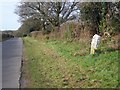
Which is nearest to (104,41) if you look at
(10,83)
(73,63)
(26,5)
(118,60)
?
(73,63)

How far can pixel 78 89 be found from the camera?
27.4 feet

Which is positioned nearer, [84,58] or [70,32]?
[84,58]

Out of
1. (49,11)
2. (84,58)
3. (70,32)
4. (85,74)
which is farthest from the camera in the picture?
(49,11)

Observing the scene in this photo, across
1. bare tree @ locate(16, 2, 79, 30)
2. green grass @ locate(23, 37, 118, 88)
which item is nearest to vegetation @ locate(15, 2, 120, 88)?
green grass @ locate(23, 37, 118, 88)

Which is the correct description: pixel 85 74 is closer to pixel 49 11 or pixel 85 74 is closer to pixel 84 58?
pixel 84 58

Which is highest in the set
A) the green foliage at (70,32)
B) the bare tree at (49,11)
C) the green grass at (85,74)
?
the bare tree at (49,11)

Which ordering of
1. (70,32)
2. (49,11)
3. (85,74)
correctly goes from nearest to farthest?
(85,74), (70,32), (49,11)

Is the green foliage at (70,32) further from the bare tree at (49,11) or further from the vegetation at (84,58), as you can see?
the bare tree at (49,11)

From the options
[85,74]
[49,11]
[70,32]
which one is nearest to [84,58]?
[85,74]

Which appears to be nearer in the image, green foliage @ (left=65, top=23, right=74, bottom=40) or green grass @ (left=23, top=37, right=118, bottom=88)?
green grass @ (left=23, top=37, right=118, bottom=88)

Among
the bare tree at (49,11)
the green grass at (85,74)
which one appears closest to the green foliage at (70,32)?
the green grass at (85,74)

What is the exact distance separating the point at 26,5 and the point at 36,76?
45958 millimetres

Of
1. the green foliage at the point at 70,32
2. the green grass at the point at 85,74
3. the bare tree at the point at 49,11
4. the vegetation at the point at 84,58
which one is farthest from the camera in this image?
the bare tree at the point at 49,11

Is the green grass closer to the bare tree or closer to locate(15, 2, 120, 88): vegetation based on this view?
locate(15, 2, 120, 88): vegetation
